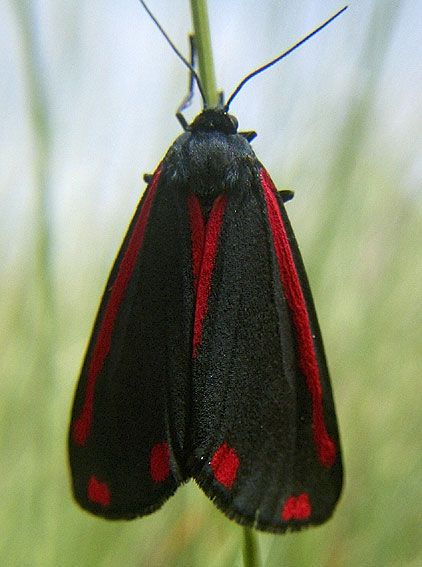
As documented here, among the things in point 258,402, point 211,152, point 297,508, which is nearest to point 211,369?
point 258,402

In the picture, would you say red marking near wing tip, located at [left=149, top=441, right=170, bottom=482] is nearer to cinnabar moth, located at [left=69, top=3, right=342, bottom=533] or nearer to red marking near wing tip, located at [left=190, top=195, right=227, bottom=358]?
cinnabar moth, located at [left=69, top=3, right=342, bottom=533]

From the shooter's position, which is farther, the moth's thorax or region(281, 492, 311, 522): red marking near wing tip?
the moth's thorax

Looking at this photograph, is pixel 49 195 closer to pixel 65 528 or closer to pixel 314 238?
pixel 314 238

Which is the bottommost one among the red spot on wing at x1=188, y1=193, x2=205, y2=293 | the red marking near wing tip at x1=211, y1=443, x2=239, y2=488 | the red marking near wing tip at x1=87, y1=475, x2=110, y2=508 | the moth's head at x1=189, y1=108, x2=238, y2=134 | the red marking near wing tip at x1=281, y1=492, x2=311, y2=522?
the red marking near wing tip at x1=281, y1=492, x2=311, y2=522

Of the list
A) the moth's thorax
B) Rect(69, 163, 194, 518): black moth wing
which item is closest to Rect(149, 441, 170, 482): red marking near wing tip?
Rect(69, 163, 194, 518): black moth wing

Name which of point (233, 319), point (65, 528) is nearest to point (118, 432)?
point (233, 319)

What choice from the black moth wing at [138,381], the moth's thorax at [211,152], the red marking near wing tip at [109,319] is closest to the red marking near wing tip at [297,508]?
the black moth wing at [138,381]

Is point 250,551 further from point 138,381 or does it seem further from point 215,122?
point 215,122

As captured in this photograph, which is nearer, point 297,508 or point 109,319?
point 297,508
